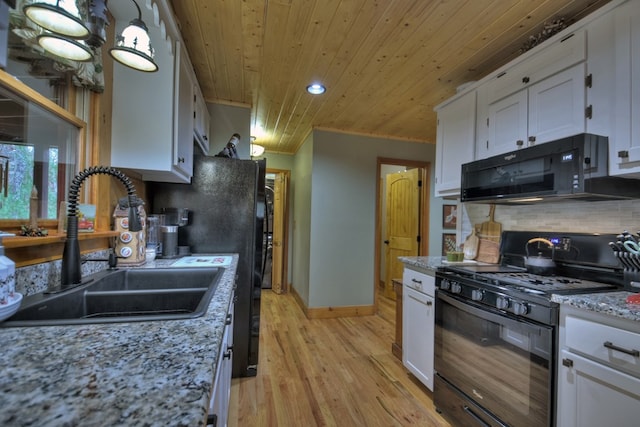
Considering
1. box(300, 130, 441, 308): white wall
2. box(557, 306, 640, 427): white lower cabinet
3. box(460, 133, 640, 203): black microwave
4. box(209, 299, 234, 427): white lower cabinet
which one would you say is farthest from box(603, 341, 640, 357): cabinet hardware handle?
box(300, 130, 441, 308): white wall

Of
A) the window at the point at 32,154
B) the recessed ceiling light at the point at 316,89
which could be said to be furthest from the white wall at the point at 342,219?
the window at the point at 32,154

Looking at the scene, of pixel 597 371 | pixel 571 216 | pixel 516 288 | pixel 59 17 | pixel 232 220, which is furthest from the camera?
pixel 232 220

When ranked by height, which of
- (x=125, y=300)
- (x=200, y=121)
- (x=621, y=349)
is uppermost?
(x=200, y=121)

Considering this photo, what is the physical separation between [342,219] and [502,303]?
236 centimetres

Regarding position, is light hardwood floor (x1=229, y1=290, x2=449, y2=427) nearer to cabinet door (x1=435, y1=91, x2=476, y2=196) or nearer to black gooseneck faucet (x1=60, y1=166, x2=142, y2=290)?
black gooseneck faucet (x1=60, y1=166, x2=142, y2=290)

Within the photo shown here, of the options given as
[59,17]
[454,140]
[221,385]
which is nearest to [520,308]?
[221,385]

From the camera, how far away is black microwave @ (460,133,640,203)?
4.48 ft

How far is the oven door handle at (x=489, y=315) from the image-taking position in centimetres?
130

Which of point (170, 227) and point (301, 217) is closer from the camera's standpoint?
point (170, 227)

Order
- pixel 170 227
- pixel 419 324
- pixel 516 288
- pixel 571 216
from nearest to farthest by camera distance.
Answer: pixel 516 288, pixel 571 216, pixel 170 227, pixel 419 324

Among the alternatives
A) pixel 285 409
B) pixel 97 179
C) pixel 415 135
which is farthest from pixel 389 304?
pixel 97 179

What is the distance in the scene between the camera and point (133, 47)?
1100mm

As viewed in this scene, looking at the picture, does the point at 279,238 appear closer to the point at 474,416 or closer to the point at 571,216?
the point at 474,416

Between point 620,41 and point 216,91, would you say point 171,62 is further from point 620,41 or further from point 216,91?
point 620,41
